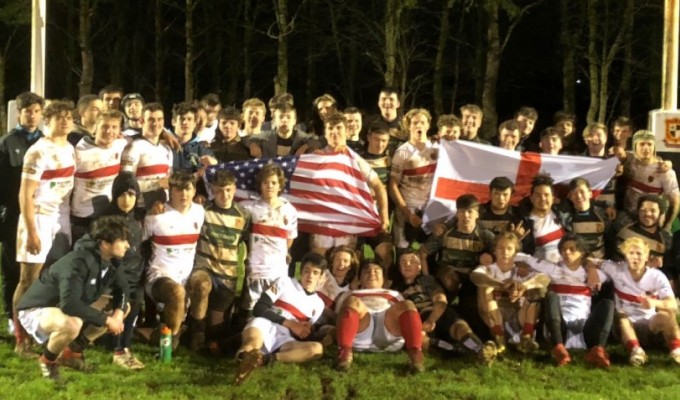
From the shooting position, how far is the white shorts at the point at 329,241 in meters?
7.90

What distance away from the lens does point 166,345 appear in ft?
21.9

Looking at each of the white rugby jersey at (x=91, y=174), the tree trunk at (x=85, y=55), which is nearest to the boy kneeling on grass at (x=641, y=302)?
the white rugby jersey at (x=91, y=174)

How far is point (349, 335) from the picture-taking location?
6.59 metres

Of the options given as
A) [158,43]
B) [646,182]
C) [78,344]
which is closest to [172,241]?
[78,344]

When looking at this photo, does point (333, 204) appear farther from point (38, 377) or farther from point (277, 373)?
point (38, 377)

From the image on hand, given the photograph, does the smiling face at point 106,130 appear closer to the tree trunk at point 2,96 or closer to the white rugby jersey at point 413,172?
the white rugby jersey at point 413,172

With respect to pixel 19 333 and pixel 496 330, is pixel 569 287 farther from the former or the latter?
pixel 19 333

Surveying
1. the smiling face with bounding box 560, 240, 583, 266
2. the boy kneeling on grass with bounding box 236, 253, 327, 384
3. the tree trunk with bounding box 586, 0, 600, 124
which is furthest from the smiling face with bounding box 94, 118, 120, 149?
the tree trunk with bounding box 586, 0, 600, 124

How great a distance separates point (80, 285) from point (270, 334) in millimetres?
1566

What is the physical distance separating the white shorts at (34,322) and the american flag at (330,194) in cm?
257

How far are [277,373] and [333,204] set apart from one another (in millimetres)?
2060

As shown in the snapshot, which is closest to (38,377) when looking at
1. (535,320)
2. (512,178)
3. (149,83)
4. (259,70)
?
(535,320)

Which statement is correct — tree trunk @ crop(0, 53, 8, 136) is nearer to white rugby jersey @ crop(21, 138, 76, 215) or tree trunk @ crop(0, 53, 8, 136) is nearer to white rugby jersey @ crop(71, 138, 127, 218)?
white rugby jersey @ crop(71, 138, 127, 218)

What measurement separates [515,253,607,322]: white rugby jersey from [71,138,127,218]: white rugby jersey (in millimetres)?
3586
